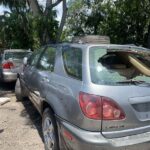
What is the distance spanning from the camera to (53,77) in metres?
4.18

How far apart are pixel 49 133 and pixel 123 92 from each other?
4.56 ft

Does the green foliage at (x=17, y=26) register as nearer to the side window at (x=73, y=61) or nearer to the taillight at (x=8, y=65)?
the taillight at (x=8, y=65)

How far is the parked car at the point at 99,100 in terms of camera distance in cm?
318

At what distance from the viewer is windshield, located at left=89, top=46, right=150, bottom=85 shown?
134 inches

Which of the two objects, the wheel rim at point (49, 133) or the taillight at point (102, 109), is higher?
the taillight at point (102, 109)

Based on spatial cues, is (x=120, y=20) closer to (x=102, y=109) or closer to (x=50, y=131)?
(x=50, y=131)

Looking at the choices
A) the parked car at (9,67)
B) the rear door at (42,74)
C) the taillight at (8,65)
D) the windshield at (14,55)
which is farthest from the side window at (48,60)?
the windshield at (14,55)

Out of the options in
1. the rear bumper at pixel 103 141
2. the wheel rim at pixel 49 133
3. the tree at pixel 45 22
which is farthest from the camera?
the tree at pixel 45 22

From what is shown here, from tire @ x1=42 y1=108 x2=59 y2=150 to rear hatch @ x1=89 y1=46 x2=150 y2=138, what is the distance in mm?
912

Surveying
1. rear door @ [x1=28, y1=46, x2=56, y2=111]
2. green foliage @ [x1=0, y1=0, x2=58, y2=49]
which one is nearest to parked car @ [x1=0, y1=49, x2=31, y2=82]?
rear door @ [x1=28, y1=46, x2=56, y2=111]

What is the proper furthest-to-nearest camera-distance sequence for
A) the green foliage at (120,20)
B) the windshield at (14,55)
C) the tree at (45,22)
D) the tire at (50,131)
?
the green foliage at (120,20) → the tree at (45,22) → the windshield at (14,55) → the tire at (50,131)

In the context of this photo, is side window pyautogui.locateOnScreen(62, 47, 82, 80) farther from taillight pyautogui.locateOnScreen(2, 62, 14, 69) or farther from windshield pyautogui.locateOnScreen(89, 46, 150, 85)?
taillight pyautogui.locateOnScreen(2, 62, 14, 69)

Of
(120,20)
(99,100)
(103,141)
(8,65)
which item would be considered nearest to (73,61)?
(99,100)

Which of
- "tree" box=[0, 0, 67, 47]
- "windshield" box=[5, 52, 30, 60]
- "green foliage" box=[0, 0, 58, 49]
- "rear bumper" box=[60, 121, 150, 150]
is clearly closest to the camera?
"rear bumper" box=[60, 121, 150, 150]
